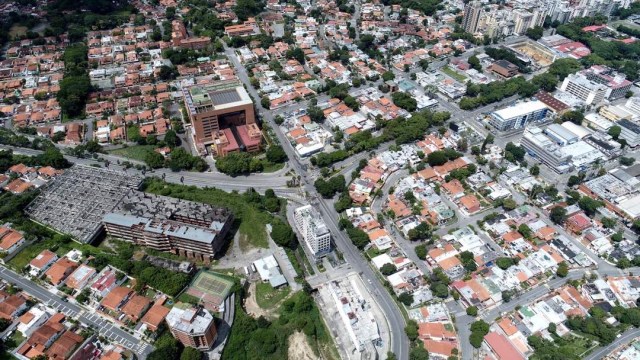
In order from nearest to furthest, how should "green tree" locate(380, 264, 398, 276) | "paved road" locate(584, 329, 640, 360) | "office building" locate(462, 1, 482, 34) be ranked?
"paved road" locate(584, 329, 640, 360), "green tree" locate(380, 264, 398, 276), "office building" locate(462, 1, 482, 34)

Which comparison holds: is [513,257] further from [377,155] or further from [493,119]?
[493,119]

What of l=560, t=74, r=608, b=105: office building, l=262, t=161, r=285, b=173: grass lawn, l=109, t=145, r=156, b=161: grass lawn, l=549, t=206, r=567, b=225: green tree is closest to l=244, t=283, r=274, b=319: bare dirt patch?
l=262, t=161, r=285, b=173: grass lawn

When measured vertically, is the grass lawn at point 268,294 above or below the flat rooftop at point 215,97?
below

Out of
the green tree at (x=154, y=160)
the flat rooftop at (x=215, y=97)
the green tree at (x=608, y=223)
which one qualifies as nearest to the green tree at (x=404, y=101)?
the flat rooftop at (x=215, y=97)

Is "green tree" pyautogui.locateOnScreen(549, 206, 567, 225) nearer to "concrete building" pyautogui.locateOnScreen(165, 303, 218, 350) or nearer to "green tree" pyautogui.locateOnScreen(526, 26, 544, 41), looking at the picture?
"concrete building" pyautogui.locateOnScreen(165, 303, 218, 350)

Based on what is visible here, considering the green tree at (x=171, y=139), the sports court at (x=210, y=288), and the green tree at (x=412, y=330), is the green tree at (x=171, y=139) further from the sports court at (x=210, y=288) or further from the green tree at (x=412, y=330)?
the green tree at (x=412, y=330)

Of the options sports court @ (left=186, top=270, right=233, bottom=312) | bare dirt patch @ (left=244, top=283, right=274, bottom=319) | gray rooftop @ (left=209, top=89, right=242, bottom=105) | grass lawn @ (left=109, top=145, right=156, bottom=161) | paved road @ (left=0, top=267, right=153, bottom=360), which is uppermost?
gray rooftop @ (left=209, top=89, right=242, bottom=105)

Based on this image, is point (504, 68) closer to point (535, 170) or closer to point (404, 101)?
point (404, 101)
